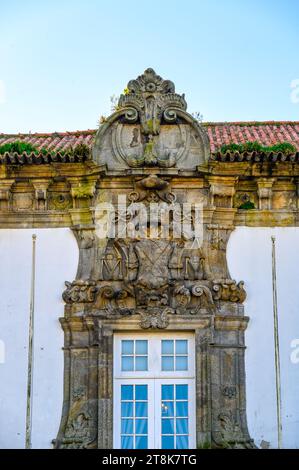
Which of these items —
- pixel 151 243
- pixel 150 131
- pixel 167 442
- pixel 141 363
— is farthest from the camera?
pixel 150 131

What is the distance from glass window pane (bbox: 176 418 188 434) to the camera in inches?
607

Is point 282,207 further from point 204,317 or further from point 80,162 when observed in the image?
point 80,162

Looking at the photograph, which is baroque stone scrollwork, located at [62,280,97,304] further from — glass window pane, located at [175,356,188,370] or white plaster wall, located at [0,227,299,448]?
glass window pane, located at [175,356,188,370]

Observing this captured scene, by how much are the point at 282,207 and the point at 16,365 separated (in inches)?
194

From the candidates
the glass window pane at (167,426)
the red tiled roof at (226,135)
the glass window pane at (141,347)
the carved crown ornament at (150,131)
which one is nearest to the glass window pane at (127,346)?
the glass window pane at (141,347)

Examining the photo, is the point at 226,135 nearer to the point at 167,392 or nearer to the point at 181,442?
the point at 167,392

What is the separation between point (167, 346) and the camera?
15.7 metres

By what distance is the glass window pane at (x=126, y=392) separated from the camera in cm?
1554

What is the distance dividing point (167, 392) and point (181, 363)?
1.63ft

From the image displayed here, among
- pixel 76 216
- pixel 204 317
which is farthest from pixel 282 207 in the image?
pixel 76 216

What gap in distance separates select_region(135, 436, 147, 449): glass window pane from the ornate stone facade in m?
0.41

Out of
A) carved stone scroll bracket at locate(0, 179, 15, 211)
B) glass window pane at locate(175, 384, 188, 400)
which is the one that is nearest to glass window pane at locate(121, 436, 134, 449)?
glass window pane at locate(175, 384, 188, 400)

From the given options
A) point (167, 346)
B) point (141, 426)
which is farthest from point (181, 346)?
point (141, 426)

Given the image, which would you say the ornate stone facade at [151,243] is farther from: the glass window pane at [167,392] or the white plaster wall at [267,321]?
the glass window pane at [167,392]
